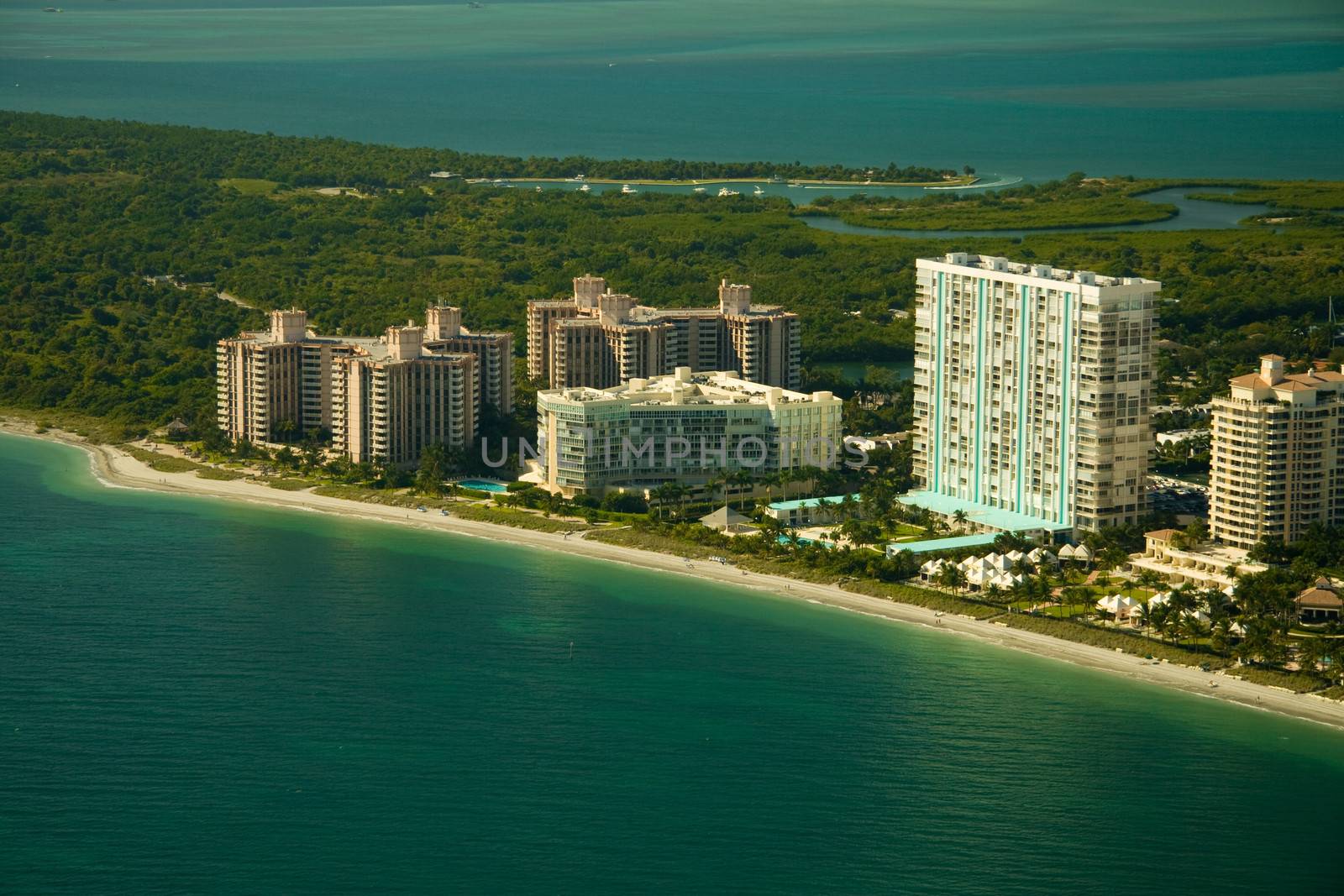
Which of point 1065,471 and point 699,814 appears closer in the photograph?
point 699,814

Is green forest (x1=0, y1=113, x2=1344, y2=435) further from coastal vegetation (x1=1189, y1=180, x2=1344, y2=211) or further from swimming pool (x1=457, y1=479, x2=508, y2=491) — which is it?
swimming pool (x1=457, y1=479, x2=508, y2=491)

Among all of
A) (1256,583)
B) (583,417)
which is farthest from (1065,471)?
(583,417)

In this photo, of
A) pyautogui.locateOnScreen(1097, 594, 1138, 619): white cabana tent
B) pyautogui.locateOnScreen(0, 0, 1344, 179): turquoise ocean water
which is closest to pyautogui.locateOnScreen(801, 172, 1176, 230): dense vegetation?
pyautogui.locateOnScreen(0, 0, 1344, 179): turquoise ocean water

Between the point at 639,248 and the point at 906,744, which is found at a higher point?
the point at 639,248

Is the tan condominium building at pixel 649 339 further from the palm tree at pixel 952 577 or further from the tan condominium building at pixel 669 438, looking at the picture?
the palm tree at pixel 952 577

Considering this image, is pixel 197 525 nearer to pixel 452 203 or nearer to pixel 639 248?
pixel 639 248

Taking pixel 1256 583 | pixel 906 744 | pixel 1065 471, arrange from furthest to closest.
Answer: pixel 1065 471 → pixel 1256 583 → pixel 906 744
